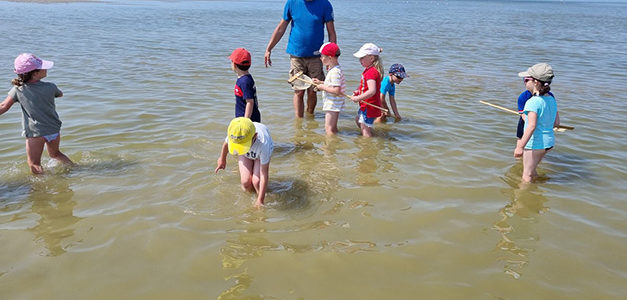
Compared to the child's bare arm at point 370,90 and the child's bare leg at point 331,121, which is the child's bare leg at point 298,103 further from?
the child's bare arm at point 370,90

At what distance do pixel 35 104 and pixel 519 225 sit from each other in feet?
16.1

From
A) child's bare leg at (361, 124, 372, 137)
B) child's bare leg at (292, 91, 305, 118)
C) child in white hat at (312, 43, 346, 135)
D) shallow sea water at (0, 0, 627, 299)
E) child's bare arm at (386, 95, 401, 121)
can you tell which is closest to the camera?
shallow sea water at (0, 0, 627, 299)

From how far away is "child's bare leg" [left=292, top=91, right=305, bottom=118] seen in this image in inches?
280

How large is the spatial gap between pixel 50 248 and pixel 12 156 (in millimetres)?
2534

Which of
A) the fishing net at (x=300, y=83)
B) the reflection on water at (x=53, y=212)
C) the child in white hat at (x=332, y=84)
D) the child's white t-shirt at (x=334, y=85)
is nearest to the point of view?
the reflection on water at (x=53, y=212)

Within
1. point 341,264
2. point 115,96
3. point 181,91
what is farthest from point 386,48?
point 341,264

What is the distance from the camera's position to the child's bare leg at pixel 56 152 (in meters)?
4.91

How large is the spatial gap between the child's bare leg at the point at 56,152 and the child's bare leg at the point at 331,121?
327 centimetres

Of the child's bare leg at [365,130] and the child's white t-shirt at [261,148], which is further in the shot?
the child's bare leg at [365,130]

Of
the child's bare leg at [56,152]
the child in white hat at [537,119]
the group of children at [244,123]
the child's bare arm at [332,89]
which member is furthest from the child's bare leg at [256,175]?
the child in white hat at [537,119]

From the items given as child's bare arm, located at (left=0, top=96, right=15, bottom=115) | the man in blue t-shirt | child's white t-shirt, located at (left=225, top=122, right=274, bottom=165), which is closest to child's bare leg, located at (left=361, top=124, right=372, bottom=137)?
the man in blue t-shirt

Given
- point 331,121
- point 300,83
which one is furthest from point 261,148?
point 300,83

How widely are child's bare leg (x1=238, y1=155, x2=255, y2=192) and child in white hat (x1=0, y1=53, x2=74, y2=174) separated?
214 cm

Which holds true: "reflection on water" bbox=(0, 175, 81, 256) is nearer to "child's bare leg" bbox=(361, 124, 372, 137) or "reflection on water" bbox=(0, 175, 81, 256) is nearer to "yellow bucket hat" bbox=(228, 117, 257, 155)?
"yellow bucket hat" bbox=(228, 117, 257, 155)
